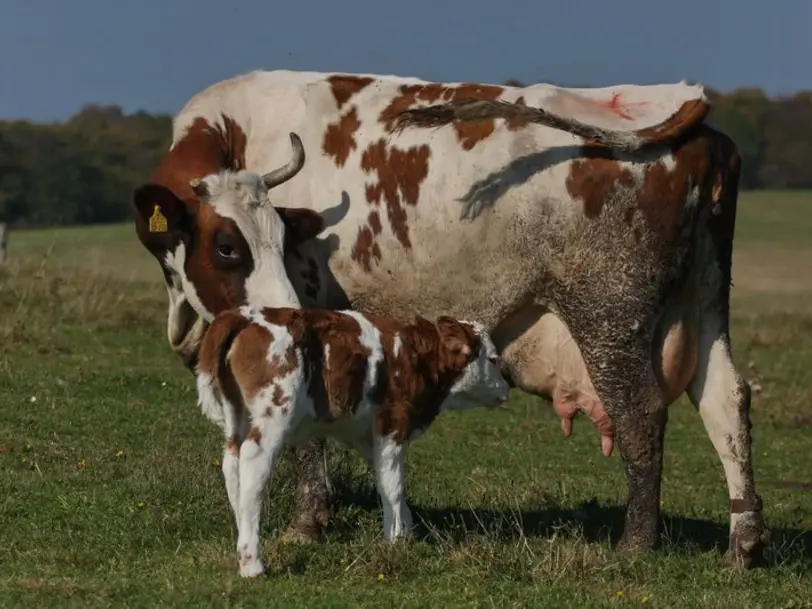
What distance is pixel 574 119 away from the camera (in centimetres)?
923

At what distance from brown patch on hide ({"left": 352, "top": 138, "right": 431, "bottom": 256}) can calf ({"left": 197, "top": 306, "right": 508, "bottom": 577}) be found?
92cm

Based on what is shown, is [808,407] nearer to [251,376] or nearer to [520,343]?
[520,343]

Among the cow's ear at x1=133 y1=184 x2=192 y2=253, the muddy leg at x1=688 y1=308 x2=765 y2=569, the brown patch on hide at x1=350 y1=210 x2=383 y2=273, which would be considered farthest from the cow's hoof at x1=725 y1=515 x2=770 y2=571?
the cow's ear at x1=133 y1=184 x2=192 y2=253

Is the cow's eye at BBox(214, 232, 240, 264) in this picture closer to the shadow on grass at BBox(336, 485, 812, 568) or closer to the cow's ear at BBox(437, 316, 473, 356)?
the cow's ear at BBox(437, 316, 473, 356)

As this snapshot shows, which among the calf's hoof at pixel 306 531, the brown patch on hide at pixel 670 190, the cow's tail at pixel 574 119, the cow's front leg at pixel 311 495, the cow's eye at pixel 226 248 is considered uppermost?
the cow's tail at pixel 574 119

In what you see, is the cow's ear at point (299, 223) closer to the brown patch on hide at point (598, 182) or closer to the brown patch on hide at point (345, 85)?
the brown patch on hide at point (345, 85)

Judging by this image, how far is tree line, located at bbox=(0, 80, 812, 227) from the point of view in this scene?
188 feet

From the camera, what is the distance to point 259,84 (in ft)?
33.2

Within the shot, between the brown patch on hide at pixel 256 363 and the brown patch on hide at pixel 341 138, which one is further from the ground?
the brown patch on hide at pixel 341 138

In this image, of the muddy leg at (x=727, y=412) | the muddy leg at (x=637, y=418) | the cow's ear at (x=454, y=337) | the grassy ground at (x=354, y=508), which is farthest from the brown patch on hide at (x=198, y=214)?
the muddy leg at (x=727, y=412)

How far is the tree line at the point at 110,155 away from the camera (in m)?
57.2

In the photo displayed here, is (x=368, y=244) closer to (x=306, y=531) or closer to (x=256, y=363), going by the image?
(x=306, y=531)

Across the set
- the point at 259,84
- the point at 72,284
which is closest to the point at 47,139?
the point at 72,284

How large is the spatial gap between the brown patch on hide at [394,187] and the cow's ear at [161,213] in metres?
1.06
